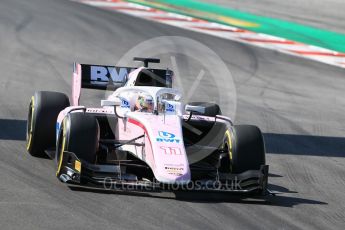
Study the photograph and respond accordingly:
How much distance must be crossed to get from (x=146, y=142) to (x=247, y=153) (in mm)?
1289

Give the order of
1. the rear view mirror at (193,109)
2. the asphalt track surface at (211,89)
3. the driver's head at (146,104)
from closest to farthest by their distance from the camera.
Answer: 1. the asphalt track surface at (211,89)
2. the driver's head at (146,104)
3. the rear view mirror at (193,109)

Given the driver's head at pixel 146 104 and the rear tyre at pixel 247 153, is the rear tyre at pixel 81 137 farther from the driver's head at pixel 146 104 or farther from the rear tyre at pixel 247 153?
the rear tyre at pixel 247 153

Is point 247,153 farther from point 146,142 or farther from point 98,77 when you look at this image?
point 98,77

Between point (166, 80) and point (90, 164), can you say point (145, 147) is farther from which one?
point (166, 80)

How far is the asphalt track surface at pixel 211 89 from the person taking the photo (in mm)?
9773

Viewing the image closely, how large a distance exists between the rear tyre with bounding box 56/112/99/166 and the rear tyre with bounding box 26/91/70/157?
1.31 meters

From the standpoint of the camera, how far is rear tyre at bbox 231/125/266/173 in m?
11.1

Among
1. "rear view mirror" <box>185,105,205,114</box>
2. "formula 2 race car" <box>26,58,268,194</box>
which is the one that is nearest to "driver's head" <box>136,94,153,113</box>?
"formula 2 race car" <box>26,58,268,194</box>

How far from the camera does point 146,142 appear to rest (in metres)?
10.9

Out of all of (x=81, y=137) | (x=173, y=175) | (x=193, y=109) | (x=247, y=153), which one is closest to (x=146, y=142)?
(x=81, y=137)

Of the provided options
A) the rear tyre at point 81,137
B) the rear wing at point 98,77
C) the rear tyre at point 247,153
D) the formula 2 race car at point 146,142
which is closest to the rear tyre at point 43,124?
the formula 2 race car at point 146,142

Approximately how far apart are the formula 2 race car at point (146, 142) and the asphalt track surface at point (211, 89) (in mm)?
227

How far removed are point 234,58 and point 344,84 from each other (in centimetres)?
288

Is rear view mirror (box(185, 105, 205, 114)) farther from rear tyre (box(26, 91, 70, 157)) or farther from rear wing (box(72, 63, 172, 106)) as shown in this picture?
rear tyre (box(26, 91, 70, 157))
